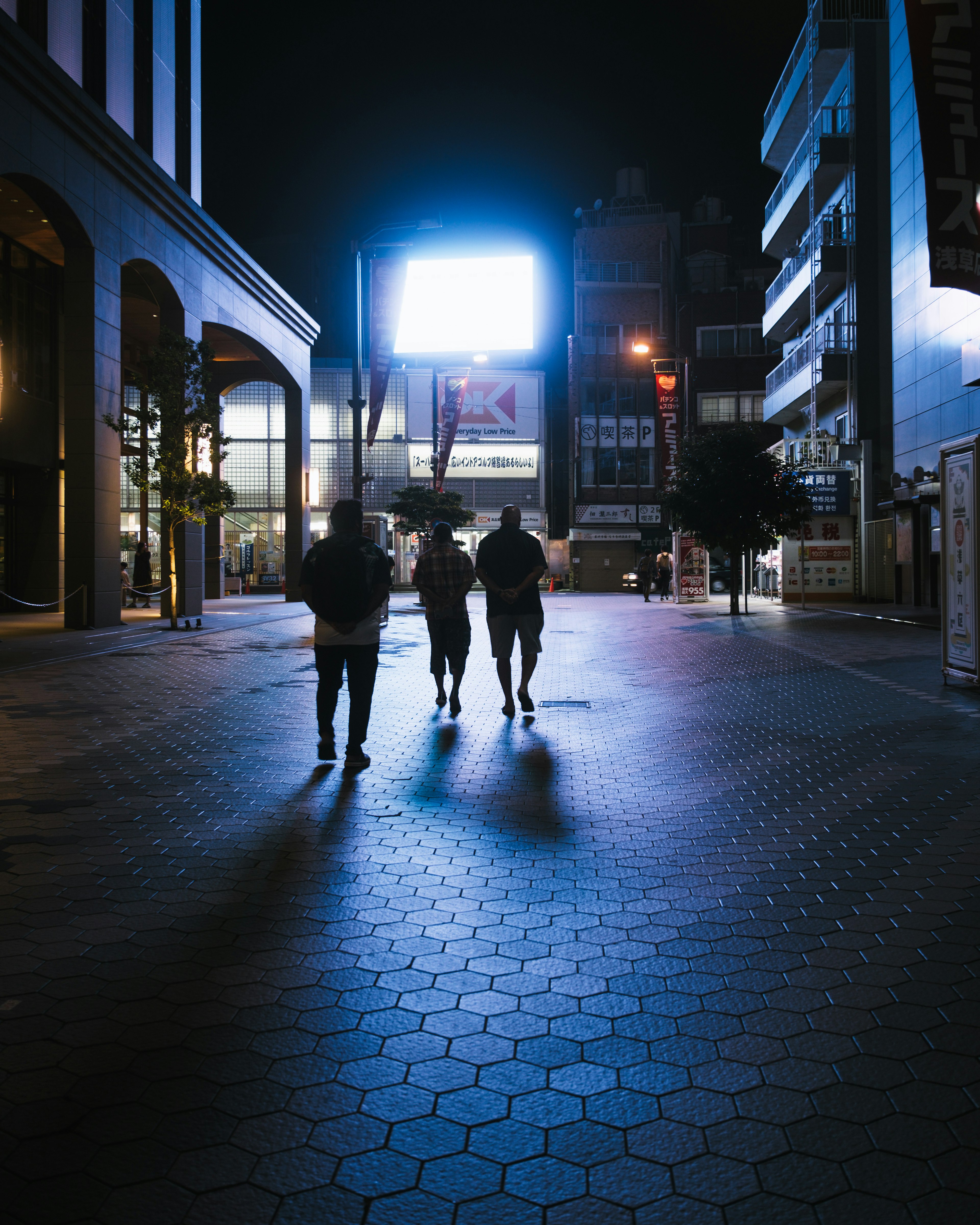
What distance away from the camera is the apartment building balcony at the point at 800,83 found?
30.3m

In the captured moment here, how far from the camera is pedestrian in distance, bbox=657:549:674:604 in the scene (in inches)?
1454

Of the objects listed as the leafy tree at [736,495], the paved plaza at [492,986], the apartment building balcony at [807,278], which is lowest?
the paved plaza at [492,986]

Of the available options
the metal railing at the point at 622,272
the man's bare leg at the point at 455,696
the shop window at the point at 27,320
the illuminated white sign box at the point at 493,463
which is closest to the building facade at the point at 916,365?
the man's bare leg at the point at 455,696

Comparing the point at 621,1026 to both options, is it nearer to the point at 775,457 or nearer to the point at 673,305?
the point at 775,457

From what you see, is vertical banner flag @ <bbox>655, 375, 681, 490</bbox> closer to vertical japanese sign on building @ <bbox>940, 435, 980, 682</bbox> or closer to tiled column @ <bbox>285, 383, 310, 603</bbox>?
tiled column @ <bbox>285, 383, 310, 603</bbox>

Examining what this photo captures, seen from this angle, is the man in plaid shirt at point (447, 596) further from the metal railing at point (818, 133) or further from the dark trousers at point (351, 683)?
the metal railing at point (818, 133)

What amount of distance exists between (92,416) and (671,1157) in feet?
63.0

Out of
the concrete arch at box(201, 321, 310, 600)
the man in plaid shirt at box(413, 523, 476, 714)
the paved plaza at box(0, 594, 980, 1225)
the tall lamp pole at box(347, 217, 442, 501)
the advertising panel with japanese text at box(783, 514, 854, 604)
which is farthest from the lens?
the concrete arch at box(201, 321, 310, 600)

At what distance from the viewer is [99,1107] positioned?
2477mm

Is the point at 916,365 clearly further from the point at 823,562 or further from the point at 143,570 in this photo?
the point at 143,570

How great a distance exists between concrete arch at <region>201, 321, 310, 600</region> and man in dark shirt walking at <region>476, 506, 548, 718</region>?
25001mm

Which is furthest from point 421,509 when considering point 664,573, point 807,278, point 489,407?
point 489,407

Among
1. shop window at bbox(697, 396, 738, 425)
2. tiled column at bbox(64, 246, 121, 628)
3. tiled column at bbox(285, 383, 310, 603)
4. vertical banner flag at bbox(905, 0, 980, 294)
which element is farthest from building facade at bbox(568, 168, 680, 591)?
vertical banner flag at bbox(905, 0, 980, 294)

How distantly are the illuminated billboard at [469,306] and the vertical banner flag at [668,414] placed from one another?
9.60m
